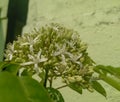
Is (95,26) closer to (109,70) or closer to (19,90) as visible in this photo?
(109,70)

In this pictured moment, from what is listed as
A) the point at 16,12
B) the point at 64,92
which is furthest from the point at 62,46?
the point at 16,12

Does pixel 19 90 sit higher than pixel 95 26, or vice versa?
pixel 95 26

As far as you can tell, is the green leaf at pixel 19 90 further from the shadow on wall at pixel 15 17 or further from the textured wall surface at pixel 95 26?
the shadow on wall at pixel 15 17

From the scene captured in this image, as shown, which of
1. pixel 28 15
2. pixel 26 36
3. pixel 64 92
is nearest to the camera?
pixel 26 36

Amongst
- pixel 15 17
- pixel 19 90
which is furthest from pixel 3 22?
pixel 19 90

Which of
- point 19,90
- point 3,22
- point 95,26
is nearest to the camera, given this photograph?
point 19,90

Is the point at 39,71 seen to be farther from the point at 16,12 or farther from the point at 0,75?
the point at 16,12

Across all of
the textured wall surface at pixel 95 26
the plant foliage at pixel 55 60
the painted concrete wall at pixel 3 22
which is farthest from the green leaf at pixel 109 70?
the painted concrete wall at pixel 3 22

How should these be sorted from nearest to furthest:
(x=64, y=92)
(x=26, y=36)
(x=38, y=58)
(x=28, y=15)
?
(x=38, y=58) < (x=26, y=36) < (x=64, y=92) < (x=28, y=15)
